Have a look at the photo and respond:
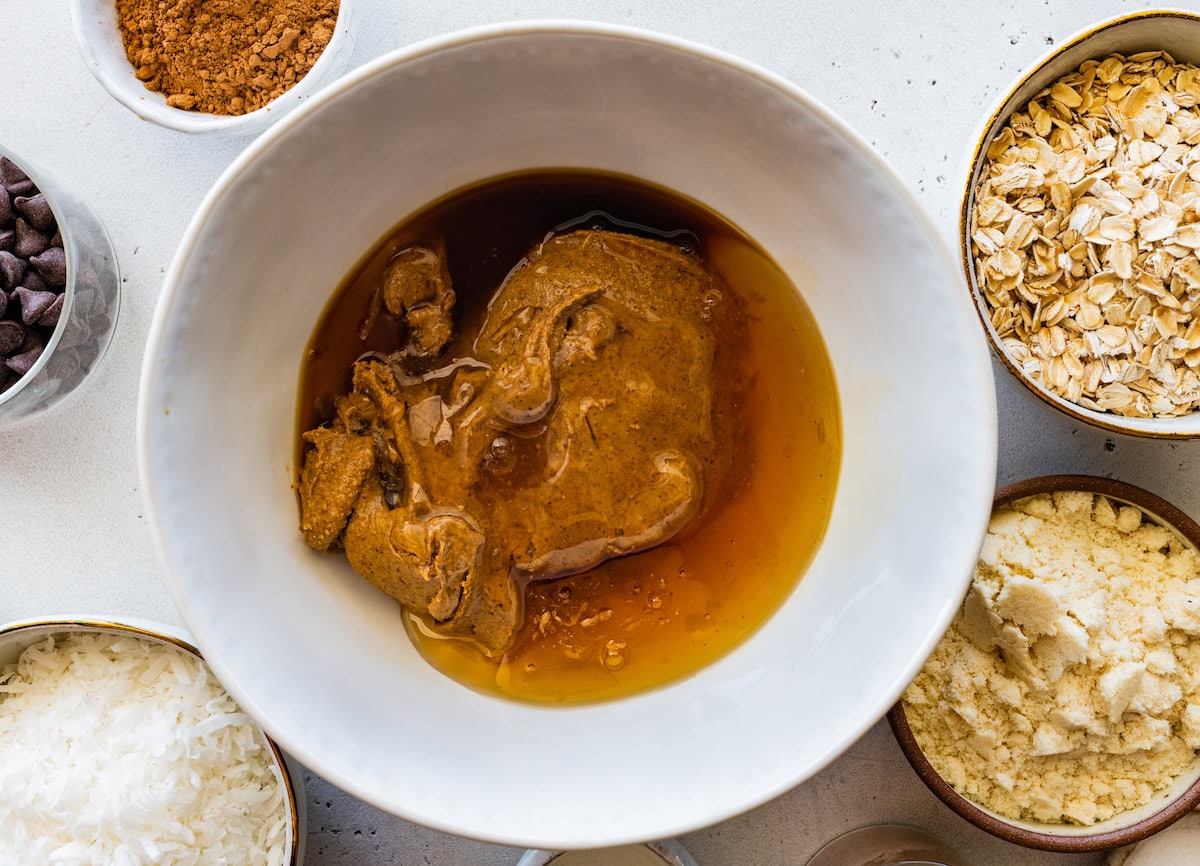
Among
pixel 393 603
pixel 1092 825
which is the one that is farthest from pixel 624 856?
pixel 1092 825

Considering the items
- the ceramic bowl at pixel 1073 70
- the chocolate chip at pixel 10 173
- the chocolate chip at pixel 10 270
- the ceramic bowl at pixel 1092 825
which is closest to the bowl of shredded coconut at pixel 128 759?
the chocolate chip at pixel 10 270

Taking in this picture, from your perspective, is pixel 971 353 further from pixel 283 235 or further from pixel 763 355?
pixel 283 235

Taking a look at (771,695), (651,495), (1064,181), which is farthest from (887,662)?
(1064,181)

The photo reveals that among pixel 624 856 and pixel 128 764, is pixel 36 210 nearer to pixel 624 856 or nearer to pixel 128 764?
pixel 128 764

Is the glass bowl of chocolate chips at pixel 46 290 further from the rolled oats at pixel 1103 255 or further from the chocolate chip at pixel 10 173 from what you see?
the rolled oats at pixel 1103 255

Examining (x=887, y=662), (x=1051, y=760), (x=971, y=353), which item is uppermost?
(x=971, y=353)

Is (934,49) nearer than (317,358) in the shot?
No

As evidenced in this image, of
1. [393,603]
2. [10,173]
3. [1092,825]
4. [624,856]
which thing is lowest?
[624,856]
